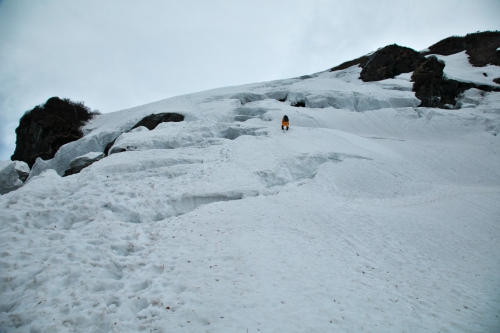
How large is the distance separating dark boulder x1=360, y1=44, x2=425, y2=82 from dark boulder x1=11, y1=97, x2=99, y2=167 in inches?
1882

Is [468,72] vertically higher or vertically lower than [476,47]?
lower

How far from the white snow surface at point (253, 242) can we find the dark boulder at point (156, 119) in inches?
427

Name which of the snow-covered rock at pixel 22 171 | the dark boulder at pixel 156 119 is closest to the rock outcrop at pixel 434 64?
the dark boulder at pixel 156 119

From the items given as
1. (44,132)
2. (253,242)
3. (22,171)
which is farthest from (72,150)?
(253,242)

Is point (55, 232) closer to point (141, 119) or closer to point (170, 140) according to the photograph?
point (170, 140)

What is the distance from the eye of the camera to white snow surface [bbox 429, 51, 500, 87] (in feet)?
113

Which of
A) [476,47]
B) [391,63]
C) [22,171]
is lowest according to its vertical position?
[22,171]

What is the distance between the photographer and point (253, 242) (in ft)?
25.3

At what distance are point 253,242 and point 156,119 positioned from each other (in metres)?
25.4

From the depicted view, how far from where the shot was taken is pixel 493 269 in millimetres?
7668

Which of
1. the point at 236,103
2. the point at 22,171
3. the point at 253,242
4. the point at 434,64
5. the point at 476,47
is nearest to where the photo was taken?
the point at 253,242

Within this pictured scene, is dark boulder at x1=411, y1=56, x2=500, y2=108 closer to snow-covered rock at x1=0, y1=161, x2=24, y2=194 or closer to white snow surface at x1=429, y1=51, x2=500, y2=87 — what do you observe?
white snow surface at x1=429, y1=51, x2=500, y2=87

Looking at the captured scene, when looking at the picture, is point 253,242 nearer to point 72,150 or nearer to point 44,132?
point 72,150

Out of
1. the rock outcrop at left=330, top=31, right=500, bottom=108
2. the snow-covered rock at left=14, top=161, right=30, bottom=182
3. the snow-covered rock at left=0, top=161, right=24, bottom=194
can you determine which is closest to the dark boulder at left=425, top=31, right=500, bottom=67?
the rock outcrop at left=330, top=31, right=500, bottom=108
